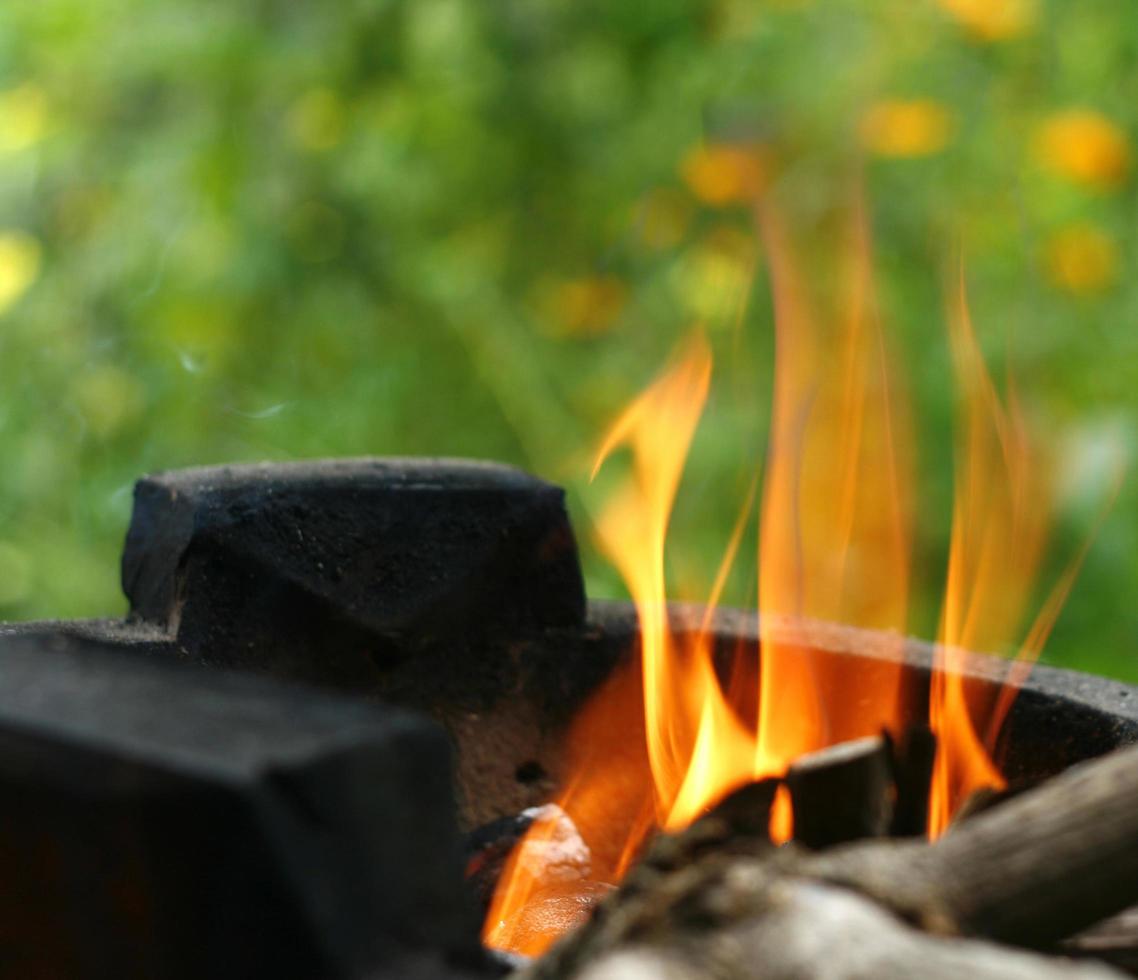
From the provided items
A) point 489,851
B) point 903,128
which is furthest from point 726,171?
point 489,851

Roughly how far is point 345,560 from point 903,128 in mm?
1867

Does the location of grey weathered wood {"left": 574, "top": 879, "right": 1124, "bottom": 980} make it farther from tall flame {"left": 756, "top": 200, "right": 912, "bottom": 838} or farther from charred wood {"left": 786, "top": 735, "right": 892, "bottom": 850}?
tall flame {"left": 756, "top": 200, "right": 912, "bottom": 838}

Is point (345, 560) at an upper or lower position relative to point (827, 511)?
upper

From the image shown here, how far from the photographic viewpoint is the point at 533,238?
346cm

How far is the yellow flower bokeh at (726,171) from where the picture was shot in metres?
3.13

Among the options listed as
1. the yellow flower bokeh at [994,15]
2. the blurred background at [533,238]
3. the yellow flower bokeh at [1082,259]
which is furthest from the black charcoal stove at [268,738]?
the yellow flower bokeh at [994,15]

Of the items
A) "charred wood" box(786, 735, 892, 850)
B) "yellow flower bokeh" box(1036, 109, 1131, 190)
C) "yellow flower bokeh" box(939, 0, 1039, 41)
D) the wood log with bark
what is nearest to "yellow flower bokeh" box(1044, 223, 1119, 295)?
"yellow flower bokeh" box(1036, 109, 1131, 190)

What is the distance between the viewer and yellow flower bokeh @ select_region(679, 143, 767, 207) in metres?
3.13

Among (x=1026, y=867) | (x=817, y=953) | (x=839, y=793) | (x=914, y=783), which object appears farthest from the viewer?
(x=914, y=783)

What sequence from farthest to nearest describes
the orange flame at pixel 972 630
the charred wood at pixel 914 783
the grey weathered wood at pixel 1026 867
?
the orange flame at pixel 972 630 < the charred wood at pixel 914 783 < the grey weathered wood at pixel 1026 867

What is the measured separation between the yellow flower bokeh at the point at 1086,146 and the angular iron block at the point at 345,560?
1.75m

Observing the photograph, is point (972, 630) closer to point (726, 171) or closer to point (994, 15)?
point (726, 171)

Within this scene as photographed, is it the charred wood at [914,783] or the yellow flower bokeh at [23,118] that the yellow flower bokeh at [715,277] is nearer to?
the yellow flower bokeh at [23,118]

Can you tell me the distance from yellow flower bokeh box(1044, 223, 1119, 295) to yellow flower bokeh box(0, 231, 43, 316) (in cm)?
249
